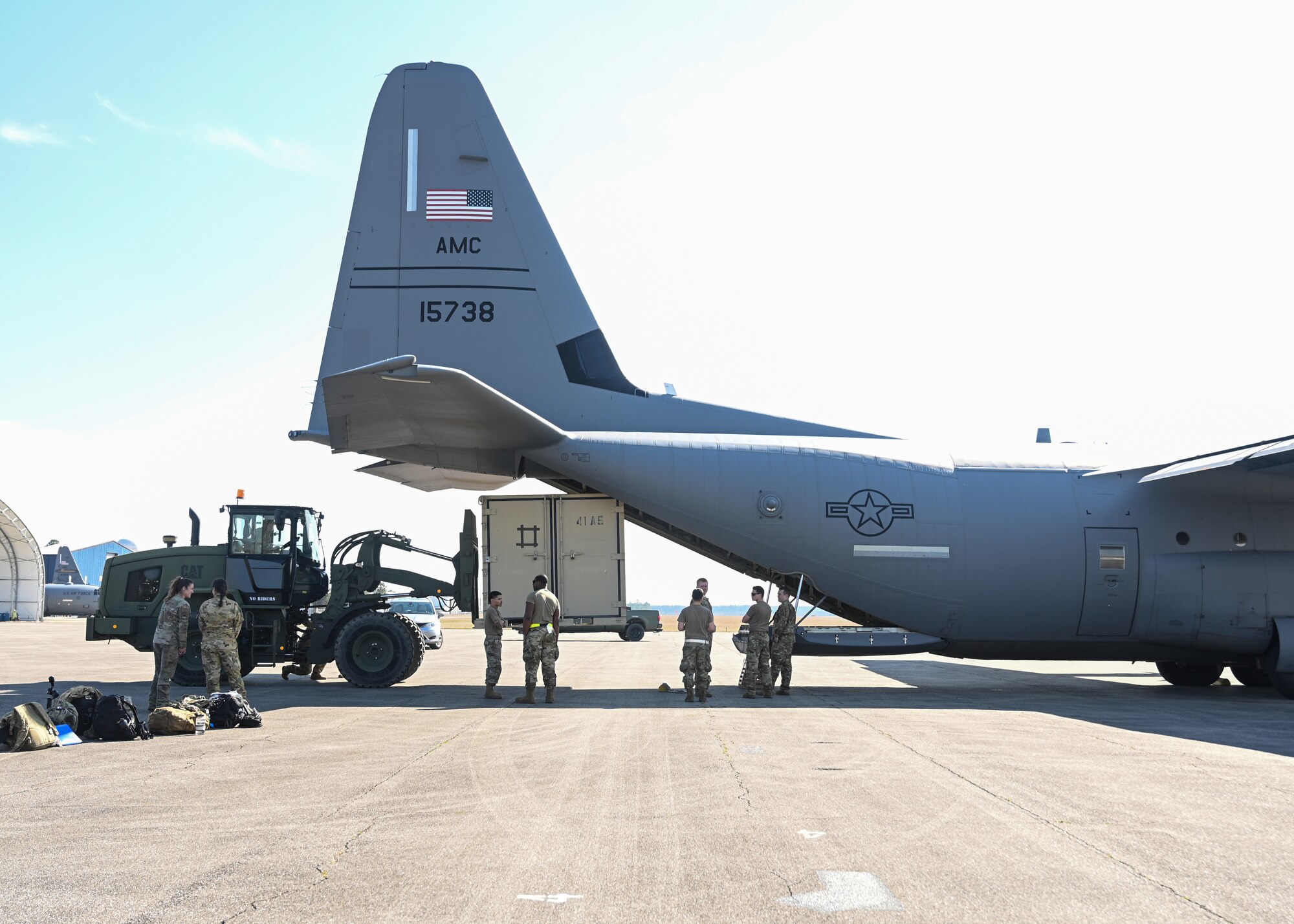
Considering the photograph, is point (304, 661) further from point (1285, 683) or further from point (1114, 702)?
point (1285, 683)

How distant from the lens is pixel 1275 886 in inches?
189

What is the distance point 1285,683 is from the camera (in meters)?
14.8

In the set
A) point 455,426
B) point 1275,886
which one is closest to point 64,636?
point 455,426

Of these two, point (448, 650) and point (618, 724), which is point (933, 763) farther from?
point (448, 650)

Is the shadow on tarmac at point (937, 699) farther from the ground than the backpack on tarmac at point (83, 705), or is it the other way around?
the backpack on tarmac at point (83, 705)

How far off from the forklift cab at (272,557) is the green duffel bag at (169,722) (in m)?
5.53

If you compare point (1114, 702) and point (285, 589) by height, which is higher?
point (285, 589)

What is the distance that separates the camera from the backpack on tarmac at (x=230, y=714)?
10.4 metres

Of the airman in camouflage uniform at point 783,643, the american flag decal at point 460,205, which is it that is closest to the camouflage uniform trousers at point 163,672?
the airman in camouflage uniform at point 783,643

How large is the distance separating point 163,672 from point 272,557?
4.87m

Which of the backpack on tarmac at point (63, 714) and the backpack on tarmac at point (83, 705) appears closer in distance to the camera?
the backpack on tarmac at point (63, 714)

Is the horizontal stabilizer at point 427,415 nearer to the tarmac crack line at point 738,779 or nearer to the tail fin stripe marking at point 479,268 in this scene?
the tail fin stripe marking at point 479,268

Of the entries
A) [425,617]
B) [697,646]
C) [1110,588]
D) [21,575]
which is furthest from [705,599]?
[21,575]

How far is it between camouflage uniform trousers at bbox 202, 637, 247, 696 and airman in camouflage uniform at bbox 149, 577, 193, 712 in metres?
0.28
